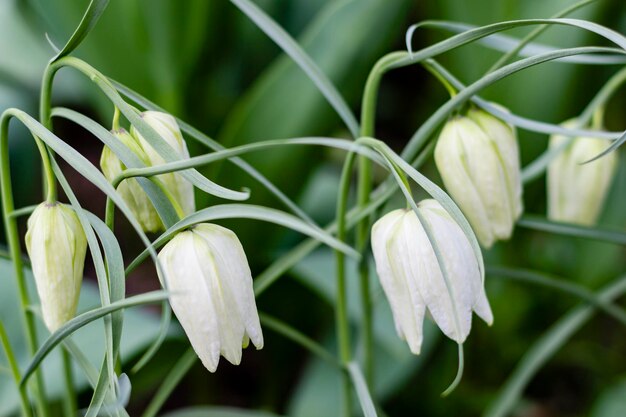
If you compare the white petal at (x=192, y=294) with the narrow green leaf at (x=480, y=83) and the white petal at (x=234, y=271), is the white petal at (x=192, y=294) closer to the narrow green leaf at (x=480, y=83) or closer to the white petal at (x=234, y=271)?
the white petal at (x=234, y=271)

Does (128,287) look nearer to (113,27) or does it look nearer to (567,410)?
(113,27)

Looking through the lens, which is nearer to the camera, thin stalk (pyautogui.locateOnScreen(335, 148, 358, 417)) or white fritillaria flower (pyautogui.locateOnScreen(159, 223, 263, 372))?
white fritillaria flower (pyautogui.locateOnScreen(159, 223, 263, 372))

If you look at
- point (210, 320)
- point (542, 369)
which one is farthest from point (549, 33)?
point (210, 320)

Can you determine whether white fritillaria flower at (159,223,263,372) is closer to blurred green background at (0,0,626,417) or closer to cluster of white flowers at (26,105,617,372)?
cluster of white flowers at (26,105,617,372)

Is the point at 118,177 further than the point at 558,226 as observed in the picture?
No

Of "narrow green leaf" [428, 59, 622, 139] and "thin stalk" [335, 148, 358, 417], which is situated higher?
"narrow green leaf" [428, 59, 622, 139]

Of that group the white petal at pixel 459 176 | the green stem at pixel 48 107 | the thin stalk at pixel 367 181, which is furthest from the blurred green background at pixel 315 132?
the green stem at pixel 48 107

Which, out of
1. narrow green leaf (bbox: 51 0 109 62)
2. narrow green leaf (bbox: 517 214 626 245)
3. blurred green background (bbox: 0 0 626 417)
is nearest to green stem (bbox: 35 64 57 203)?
narrow green leaf (bbox: 51 0 109 62)
